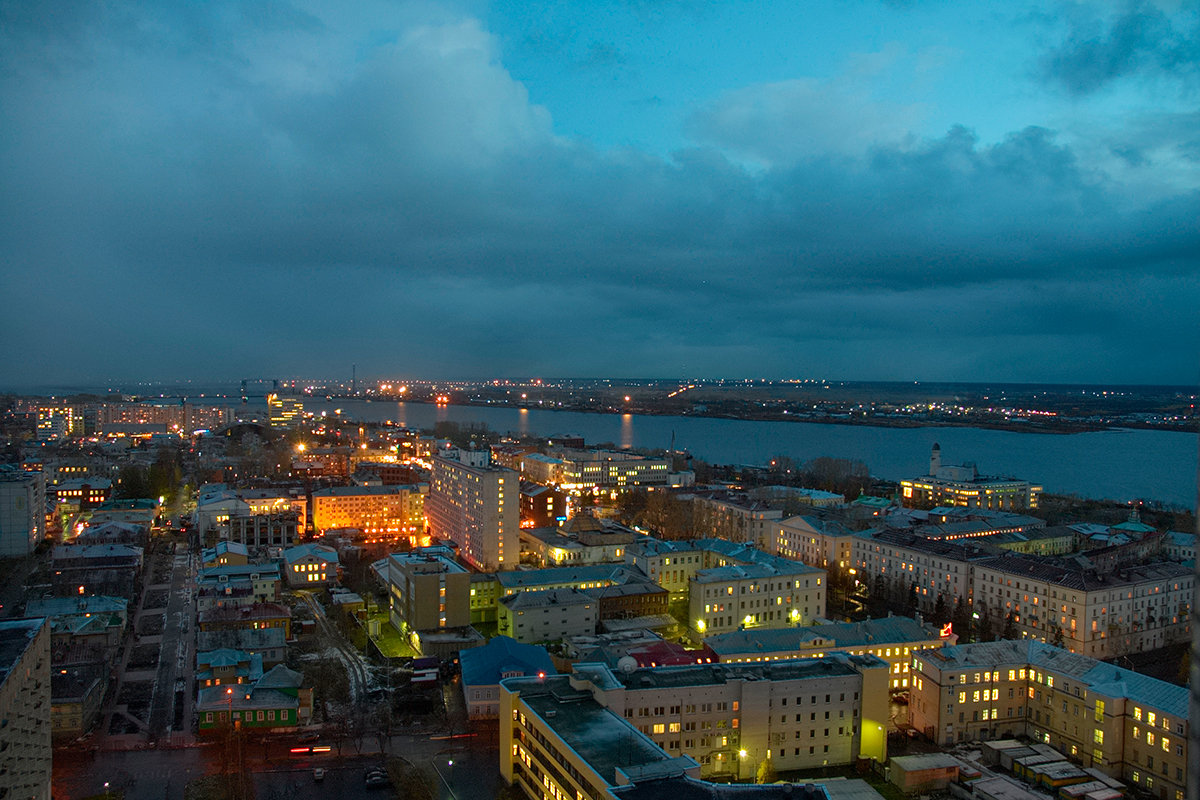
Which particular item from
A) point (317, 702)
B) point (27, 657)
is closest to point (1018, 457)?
point (317, 702)

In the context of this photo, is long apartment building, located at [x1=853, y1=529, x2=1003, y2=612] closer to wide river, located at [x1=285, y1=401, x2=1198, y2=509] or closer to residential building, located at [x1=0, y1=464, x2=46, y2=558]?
wide river, located at [x1=285, y1=401, x2=1198, y2=509]

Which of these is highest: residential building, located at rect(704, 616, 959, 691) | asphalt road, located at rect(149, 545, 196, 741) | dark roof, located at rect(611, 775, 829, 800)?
dark roof, located at rect(611, 775, 829, 800)

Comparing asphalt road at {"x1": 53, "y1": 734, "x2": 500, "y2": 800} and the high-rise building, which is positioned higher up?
the high-rise building

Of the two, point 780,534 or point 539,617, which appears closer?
point 539,617

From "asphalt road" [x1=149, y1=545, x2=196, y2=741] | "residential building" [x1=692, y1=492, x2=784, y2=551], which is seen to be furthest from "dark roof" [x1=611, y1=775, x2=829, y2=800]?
"residential building" [x1=692, y1=492, x2=784, y2=551]

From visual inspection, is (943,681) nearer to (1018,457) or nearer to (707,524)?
(707,524)

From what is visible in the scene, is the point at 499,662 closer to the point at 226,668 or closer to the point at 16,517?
the point at 226,668

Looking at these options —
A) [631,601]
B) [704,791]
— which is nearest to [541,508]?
[631,601]
